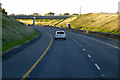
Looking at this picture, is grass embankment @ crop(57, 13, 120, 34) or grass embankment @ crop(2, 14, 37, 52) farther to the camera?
grass embankment @ crop(57, 13, 120, 34)

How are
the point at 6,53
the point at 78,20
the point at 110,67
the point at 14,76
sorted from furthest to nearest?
the point at 78,20, the point at 6,53, the point at 110,67, the point at 14,76

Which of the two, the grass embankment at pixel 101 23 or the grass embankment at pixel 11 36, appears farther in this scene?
the grass embankment at pixel 101 23

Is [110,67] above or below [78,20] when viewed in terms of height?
below

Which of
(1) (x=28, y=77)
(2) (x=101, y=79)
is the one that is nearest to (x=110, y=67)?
(2) (x=101, y=79)

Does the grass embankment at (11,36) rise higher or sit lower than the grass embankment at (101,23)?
lower

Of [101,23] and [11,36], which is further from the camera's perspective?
[101,23]

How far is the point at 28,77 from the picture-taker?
32.9ft

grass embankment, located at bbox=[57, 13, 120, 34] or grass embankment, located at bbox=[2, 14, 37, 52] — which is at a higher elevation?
grass embankment, located at bbox=[57, 13, 120, 34]

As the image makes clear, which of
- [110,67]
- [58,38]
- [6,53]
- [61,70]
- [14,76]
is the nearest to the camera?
[14,76]

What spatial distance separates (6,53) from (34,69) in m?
6.28

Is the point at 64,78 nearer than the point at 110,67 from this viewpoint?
Yes

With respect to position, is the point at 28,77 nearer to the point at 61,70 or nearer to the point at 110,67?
the point at 61,70

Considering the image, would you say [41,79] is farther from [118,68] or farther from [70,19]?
[70,19]

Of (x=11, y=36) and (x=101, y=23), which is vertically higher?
(x=101, y=23)
